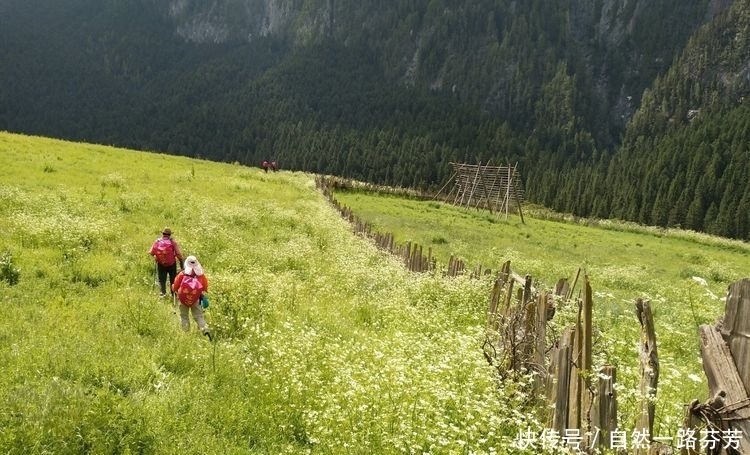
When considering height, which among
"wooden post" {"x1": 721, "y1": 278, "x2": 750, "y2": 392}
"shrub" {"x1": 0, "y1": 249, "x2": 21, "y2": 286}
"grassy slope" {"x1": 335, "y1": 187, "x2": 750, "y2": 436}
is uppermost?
"wooden post" {"x1": 721, "y1": 278, "x2": 750, "y2": 392}

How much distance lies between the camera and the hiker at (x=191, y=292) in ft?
39.1

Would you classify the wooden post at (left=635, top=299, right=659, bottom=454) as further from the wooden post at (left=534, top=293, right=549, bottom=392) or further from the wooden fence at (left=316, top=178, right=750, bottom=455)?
the wooden post at (left=534, top=293, right=549, bottom=392)

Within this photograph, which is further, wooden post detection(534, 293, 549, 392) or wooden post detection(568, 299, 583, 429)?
wooden post detection(534, 293, 549, 392)

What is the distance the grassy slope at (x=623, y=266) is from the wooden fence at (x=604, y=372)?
613 mm

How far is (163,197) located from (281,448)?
24.6 metres

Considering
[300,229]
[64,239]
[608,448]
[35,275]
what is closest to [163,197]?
[300,229]

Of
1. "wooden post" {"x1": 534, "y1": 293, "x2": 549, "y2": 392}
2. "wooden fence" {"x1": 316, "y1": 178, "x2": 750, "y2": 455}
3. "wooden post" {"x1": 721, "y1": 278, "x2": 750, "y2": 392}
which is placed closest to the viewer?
"wooden post" {"x1": 721, "y1": 278, "x2": 750, "y2": 392}

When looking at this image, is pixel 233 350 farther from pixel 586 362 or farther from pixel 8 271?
pixel 8 271

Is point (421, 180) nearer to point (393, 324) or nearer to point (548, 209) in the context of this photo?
point (548, 209)

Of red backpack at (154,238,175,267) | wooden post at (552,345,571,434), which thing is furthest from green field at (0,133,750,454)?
red backpack at (154,238,175,267)

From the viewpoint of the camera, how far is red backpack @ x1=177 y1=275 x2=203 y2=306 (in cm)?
1190

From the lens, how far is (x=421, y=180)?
165m

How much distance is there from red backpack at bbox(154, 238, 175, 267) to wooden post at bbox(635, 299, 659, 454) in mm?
12673

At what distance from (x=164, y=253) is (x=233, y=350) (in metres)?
5.27
